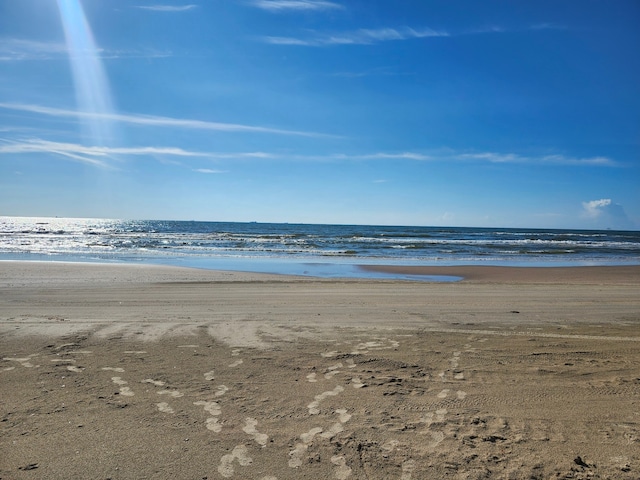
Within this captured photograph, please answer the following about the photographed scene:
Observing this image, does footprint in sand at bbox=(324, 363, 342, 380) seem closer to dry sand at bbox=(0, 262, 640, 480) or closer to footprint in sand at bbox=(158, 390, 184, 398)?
dry sand at bbox=(0, 262, 640, 480)

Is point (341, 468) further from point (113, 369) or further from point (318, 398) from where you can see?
point (113, 369)

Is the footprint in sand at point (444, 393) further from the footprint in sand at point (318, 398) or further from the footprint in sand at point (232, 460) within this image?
the footprint in sand at point (232, 460)

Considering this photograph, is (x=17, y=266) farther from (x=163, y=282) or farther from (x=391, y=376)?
(x=391, y=376)

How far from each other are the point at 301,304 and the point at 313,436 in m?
6.20

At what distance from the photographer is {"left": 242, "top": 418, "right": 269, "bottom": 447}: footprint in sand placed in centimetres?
327

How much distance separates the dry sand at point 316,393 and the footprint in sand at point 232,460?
0.01 m

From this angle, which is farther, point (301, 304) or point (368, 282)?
point (368, 282)

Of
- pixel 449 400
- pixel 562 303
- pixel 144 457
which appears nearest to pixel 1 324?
pixel 144 457

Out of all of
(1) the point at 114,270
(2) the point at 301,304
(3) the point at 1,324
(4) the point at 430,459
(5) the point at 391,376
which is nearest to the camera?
(4) the point at 430,459

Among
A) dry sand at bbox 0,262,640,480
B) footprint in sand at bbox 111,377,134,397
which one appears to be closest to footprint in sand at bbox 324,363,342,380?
dry sand at bbox 0,262,640,480

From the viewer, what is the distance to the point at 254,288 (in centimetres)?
1227

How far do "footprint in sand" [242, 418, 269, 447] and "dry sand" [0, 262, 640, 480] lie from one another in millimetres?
17

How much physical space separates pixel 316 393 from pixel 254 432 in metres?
0.94

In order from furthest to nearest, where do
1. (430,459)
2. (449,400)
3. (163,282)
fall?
(163,282) < (449,400) < (430,459)
